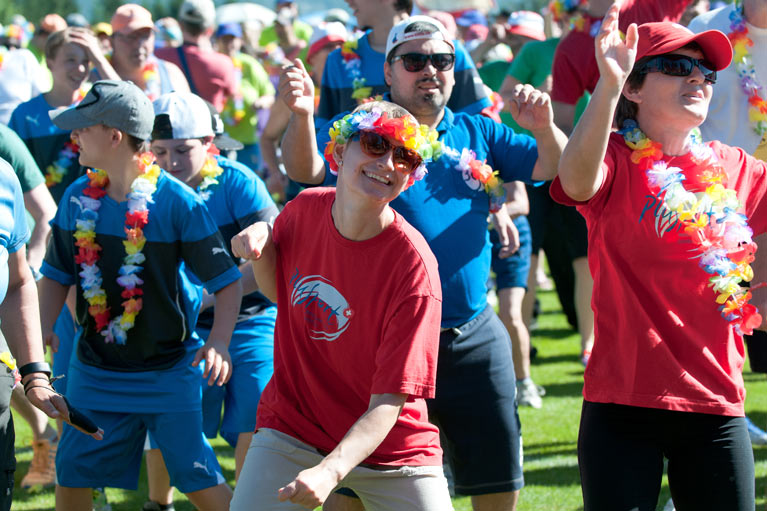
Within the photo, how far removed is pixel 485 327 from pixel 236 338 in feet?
4.31

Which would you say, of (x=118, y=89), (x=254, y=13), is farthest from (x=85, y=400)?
(x=254, y=13)

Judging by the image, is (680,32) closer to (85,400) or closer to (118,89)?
(118,89)

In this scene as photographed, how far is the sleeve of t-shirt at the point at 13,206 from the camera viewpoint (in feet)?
10.6

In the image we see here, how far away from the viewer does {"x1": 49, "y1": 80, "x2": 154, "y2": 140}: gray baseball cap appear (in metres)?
4.30

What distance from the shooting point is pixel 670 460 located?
3.24 meters

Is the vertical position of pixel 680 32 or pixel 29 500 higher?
pixel 680 32

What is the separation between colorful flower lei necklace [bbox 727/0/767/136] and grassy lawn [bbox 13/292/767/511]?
1.75 m

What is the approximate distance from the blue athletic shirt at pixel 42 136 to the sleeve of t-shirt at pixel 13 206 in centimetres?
319

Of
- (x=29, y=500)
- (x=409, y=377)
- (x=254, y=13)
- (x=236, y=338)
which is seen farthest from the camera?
(x=254, y=13)

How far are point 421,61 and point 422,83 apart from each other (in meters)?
0.09

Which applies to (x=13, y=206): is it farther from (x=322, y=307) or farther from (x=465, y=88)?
(x=465, y=88)

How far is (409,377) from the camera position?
2977mm

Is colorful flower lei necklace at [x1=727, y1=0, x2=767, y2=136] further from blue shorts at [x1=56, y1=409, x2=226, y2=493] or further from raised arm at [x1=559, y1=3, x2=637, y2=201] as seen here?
blue shorts at [x1=56, y1=409, x2=226, y2=493]

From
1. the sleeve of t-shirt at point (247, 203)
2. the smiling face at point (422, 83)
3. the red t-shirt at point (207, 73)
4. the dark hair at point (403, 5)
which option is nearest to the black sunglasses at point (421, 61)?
the smiling face at point (422, 83)
